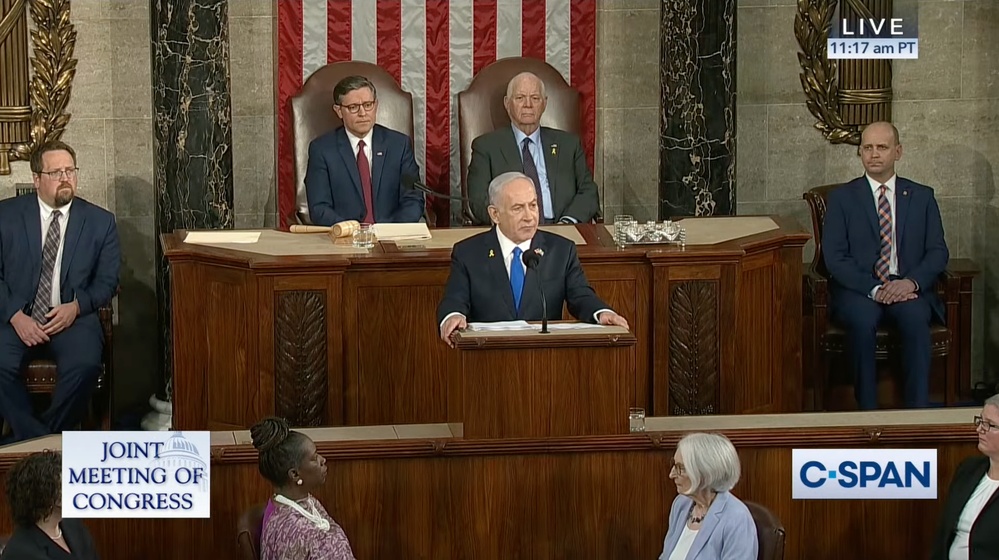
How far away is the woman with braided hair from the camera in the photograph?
17.0 feet

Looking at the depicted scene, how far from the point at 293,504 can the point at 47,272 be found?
136 inches

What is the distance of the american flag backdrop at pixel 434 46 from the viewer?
9859mm

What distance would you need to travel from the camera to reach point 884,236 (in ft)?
28.7

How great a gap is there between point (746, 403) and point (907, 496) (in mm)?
1920

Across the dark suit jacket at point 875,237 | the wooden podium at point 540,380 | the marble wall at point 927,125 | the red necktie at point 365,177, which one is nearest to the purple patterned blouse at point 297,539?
the wooden podium at point 540,380

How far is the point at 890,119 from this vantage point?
33.1 ft

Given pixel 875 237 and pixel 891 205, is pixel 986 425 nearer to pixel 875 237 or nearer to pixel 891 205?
pixel 875 237

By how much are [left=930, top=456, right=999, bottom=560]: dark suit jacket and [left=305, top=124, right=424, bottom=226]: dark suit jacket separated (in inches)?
147

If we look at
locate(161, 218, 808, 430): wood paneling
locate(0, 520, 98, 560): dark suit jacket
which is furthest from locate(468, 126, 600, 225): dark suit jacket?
locate(0, 520, 98, 560): dark suit jacket

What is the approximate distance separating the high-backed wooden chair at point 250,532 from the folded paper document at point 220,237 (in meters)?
2.57

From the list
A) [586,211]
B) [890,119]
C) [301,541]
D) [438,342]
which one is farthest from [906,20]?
[301,541]

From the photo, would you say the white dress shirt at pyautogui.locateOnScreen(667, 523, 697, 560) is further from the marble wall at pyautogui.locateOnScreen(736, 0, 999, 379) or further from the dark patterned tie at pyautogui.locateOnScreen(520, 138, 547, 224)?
the marble wall at pyautogui.locateOnScreen(736, 0, 999, 379)

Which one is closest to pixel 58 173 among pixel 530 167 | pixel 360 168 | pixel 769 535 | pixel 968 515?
pixel 360 168

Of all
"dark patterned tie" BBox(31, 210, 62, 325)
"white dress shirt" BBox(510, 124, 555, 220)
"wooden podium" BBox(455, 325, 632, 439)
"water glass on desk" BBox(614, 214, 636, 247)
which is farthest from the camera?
"white dress shirt" BBox(510, 124, 555, 220)
